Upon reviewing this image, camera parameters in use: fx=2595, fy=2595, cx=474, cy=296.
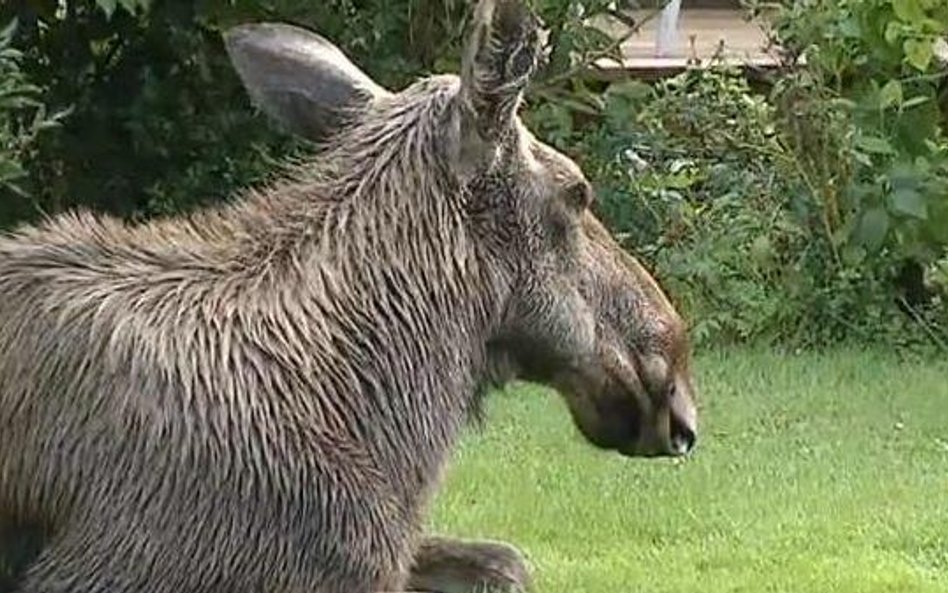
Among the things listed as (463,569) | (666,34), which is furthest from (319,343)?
(666,34)

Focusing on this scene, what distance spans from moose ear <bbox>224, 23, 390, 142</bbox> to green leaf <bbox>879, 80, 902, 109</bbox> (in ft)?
17.4

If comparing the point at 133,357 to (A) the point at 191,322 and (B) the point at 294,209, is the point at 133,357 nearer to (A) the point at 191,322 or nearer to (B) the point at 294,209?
(A) the point at 191,322

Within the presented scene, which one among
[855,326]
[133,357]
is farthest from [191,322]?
[855,326]

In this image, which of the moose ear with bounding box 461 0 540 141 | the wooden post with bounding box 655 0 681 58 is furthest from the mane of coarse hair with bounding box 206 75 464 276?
the wooden post with bounding box 655 0 681 58

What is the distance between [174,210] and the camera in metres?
8.58

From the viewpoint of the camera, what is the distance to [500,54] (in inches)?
144

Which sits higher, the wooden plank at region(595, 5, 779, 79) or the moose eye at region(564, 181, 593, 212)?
the moose eye at region(564, 181, 593, 212)

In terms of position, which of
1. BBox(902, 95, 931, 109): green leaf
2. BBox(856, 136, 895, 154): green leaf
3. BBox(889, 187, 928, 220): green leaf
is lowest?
BBox(889, 187, 928, 220): green leaf

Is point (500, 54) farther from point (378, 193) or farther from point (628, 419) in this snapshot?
point (628, 419)

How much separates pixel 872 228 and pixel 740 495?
2947mm

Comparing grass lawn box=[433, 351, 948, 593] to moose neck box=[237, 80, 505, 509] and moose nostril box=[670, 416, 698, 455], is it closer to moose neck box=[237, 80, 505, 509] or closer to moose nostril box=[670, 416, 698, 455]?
moose nostril box=[670, 416, 698, 455]

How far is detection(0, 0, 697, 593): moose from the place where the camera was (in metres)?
3.65

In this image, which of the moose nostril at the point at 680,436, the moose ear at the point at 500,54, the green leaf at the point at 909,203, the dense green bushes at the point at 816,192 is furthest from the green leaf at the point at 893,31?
the moose ear at the point at 500,54

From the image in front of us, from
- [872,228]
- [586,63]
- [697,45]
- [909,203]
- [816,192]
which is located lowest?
[697,45]
